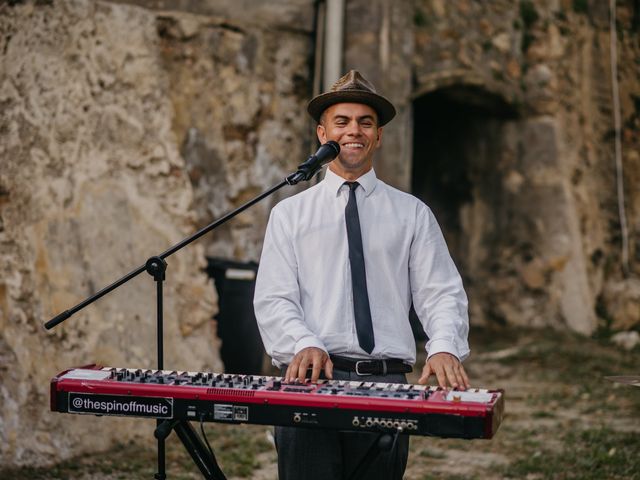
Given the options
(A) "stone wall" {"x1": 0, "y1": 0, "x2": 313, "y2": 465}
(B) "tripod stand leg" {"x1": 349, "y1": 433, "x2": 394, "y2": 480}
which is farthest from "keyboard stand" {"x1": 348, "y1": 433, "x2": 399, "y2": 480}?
(A) "stone wall" {"x1": 0, "y1": 0, "x2": 313, "y2": 465}

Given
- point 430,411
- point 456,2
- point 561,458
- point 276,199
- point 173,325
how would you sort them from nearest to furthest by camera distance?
point 430,411
point 561,458
point 173,325
point 276,199
point 456,2

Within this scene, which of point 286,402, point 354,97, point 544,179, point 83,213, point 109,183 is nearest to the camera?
point 286,402

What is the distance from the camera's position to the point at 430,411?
2.56 meters

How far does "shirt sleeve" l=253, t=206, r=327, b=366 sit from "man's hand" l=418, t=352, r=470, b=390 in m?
0.33

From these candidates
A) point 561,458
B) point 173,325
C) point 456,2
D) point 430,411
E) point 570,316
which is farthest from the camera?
point 570,316

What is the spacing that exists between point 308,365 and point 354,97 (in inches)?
35.8

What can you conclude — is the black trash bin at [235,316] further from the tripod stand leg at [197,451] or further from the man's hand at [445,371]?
the man's hand at [445,371]

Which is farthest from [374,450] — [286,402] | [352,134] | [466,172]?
[466,172]

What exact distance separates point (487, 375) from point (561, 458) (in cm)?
247

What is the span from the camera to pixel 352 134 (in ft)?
10.3

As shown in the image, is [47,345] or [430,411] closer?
[430,411]

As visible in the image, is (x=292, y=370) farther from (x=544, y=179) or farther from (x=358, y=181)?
(x=544, y=179)

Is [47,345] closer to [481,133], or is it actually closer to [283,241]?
[283,241]

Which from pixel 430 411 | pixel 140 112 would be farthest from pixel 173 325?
pixel 430 411
